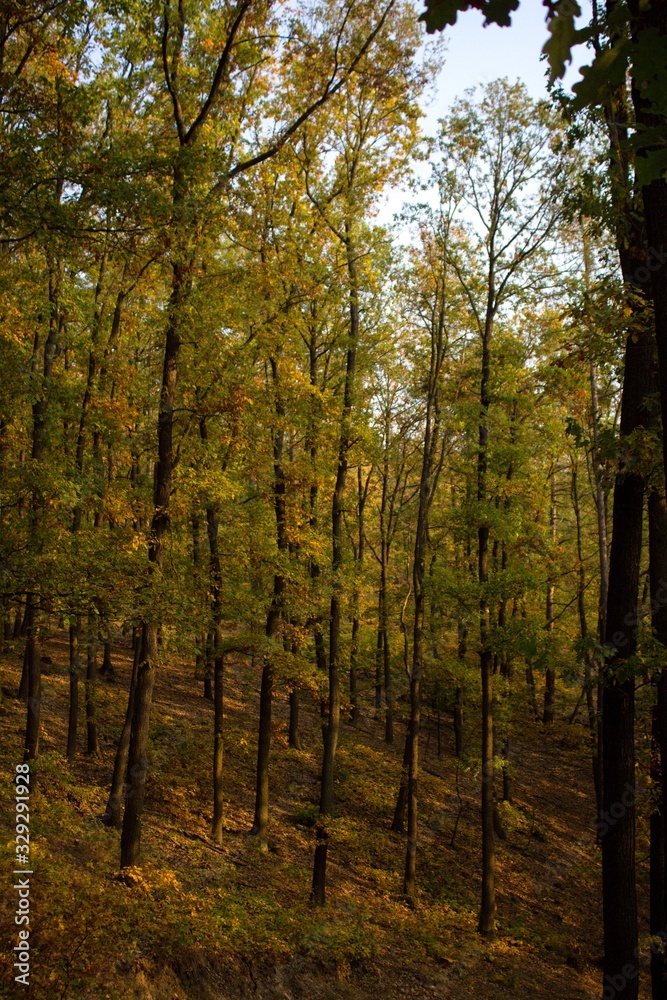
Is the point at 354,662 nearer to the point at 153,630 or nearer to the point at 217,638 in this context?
the point at 217,638

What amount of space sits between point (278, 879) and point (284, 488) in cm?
838

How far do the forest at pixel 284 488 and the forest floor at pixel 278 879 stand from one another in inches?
3.3

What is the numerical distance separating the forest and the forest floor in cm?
8

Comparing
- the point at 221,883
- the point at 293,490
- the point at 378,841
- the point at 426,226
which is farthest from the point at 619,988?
the point at 426,226

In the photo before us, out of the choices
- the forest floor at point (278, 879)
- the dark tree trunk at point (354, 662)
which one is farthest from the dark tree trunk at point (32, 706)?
the dark tree trunk at point (354, 662)

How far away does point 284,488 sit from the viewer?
14461 millimetres

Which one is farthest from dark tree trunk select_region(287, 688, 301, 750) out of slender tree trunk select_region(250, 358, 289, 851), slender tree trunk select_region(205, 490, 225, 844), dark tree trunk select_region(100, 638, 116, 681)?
slender tree trunk select_region(205, 490, 225, 844)

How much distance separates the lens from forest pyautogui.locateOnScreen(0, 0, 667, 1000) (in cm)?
657

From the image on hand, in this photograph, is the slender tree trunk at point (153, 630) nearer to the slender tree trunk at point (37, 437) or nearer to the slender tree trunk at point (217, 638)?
the slender tree trunk at point (37, 437)

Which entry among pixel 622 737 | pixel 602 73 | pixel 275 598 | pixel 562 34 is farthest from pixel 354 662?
pixel 562 34

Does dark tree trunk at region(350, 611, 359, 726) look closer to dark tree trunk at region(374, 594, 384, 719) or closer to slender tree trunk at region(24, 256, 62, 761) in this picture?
dark tree trunk at region(374, 594, 384, 719)

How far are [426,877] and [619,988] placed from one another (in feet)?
38.9

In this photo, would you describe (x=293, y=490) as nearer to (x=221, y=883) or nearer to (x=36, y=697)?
(x=36, y=697)

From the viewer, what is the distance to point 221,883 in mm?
12539
